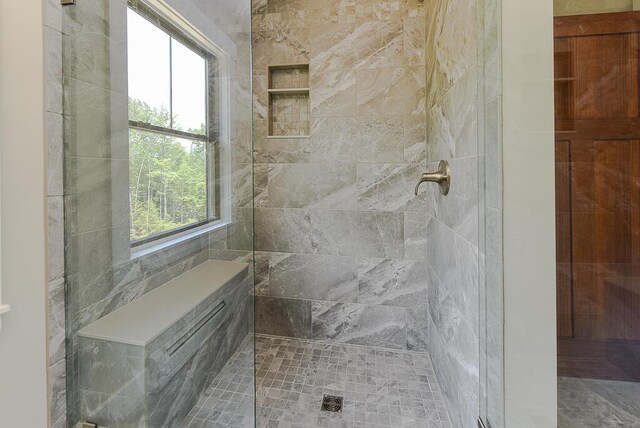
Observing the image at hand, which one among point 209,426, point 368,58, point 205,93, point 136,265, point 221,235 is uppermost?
point 368,58

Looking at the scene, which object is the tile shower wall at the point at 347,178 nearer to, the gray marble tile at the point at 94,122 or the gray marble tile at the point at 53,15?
the gray marble tile at the point at 94,122

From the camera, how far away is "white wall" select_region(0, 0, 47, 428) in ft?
2.51

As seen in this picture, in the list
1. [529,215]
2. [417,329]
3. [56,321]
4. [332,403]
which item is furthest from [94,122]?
[417,329]

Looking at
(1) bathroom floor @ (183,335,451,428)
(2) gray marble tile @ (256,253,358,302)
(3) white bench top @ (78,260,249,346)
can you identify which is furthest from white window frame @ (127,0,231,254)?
(2) gray marble tile @ (256,253,358,302)

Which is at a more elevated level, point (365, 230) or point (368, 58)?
point (368, 58)

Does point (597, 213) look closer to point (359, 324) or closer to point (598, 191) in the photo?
point (598, 191)

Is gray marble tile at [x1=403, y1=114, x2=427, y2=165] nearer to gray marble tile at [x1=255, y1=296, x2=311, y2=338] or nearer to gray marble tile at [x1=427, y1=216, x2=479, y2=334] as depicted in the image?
gray marble tile at [x1=427, y1=216, x2=479, y2=334]

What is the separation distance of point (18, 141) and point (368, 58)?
1934 millimetres

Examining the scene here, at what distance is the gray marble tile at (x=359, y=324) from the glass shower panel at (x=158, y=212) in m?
0.79

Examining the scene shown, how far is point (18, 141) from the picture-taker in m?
0.80

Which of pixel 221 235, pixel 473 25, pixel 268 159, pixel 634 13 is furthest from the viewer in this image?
pixel 268 159

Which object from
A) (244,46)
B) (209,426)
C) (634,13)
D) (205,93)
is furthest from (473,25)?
(209,426)

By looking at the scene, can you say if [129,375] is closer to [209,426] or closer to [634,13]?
[209,426]

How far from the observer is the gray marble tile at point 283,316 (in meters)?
2.15
